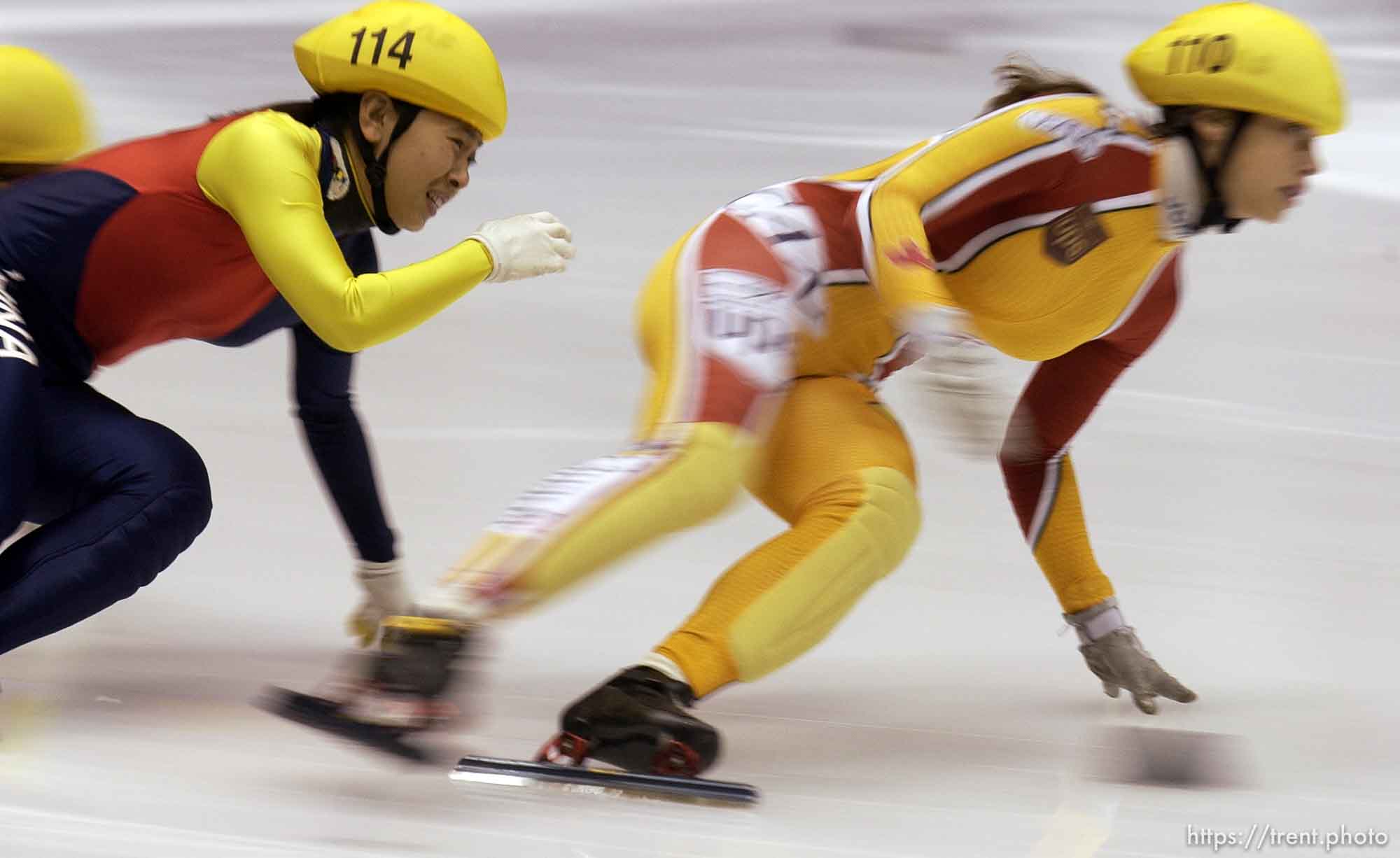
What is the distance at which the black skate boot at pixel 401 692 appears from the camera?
1880mm

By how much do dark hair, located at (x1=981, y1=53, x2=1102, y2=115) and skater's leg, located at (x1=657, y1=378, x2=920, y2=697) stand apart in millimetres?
538

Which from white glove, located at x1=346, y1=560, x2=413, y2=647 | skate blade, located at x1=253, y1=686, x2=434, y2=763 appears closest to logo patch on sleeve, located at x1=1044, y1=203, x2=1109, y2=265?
skate blade, located at x1=253, y1=686, x2=434, y2=763

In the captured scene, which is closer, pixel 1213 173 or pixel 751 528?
pixel 1213 173

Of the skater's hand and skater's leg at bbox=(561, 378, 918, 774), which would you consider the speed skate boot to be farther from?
the skater's hand

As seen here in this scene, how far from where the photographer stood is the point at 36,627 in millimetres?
2326

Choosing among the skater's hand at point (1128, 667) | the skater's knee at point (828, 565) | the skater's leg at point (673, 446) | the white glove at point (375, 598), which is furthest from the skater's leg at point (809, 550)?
the white glove at point (375, 598)

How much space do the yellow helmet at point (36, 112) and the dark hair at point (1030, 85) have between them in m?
1.46

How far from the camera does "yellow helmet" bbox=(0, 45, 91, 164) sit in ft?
8.48

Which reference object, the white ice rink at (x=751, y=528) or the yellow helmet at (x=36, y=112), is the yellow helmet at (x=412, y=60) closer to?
the yellow helmet at (x=36, y=112)

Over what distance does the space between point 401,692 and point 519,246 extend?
30.9 inches

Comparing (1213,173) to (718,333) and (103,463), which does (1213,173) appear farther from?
(103,463)

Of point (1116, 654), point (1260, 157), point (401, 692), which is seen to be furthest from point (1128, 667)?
point (401, 692)

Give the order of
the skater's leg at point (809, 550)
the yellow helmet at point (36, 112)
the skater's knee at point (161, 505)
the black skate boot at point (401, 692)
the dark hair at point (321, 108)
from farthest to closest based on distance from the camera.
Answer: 1. the yellow helmet at point (36, 112)
2. the dark hair at point (321, 108)
3. the skater's knee at point (161, 505)
4. the skater's leg at point (809, 550)
5. the black skate boot at point (401, 692)

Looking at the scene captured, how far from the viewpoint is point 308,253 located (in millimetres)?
2264
